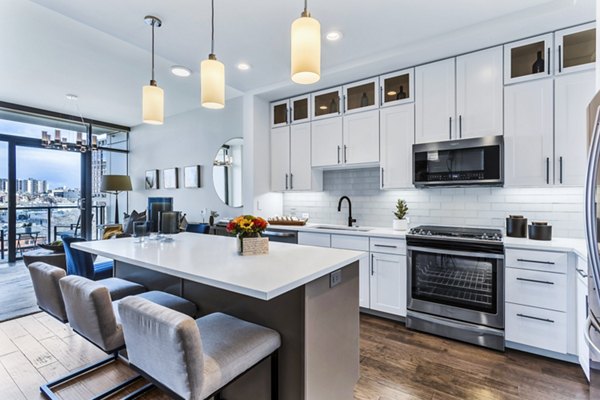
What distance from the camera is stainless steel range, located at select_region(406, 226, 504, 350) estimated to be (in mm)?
2467

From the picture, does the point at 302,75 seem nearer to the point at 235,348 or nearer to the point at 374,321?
the point at 235,348

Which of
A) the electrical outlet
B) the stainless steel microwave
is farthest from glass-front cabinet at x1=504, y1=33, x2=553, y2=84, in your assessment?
the electrical outlet

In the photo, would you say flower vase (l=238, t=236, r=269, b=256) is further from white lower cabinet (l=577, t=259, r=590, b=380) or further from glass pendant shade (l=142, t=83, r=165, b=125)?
white lower cabinet (l=577, t=259, r=590, b=380)

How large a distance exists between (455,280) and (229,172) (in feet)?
11.4

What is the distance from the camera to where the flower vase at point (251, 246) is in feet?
6.04

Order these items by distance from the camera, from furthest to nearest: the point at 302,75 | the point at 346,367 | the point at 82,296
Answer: the point at 346,367, the point at 302,75, the point at 82,296

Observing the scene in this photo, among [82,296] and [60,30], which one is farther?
[60,30]

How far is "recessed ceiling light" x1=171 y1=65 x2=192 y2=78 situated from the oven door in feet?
10.5

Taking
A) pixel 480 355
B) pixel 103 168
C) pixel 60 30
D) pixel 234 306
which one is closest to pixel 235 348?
pixel 234 306

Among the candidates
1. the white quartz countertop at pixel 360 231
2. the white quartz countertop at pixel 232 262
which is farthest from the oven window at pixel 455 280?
the white quartz countertop at pixel 232 262

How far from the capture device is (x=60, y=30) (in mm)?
2799

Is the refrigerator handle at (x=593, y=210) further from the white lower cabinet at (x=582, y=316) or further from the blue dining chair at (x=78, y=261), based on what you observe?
the blue dining chair at (x=78, y=261)

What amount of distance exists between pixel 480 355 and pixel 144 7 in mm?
3867

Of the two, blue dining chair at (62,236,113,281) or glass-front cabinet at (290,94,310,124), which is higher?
glass-front cabinet at (290,94,310,124)
